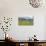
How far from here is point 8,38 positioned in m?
2.51

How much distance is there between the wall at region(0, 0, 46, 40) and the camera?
259 centimetres

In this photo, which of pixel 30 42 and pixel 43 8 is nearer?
pixel 30 42

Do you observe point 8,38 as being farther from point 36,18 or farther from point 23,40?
point 36,18

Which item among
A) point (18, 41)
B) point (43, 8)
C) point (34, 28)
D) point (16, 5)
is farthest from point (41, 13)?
point (18, 41)

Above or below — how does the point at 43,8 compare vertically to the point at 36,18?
above

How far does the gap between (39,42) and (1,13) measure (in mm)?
1037

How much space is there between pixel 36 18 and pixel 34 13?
120 millimetres

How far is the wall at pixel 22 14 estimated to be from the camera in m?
2.59

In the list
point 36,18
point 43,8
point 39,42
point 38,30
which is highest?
point 43,8

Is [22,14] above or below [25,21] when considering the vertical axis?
above

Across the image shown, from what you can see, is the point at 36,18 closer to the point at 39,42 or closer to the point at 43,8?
the point at 43,8

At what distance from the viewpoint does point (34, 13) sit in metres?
2.63

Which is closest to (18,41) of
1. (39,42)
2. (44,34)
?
(39,42)

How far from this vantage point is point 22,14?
8.63ft
